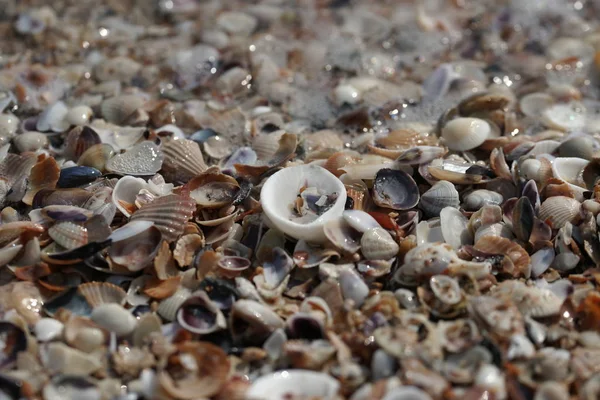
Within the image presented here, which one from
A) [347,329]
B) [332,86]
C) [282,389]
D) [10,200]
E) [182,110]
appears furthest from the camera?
[332,86]

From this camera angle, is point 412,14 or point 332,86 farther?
point 412,14

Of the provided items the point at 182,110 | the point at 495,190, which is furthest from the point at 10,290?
the point at 495,190

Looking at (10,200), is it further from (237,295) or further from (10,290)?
(237,295)

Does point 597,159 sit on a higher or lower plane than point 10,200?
higher

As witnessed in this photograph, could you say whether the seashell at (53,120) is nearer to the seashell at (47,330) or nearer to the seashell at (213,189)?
the seashell at (213,189)

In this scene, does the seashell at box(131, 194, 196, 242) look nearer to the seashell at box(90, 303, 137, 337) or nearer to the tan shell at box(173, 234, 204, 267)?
the tan shell at box(173, 234, 204, 267)

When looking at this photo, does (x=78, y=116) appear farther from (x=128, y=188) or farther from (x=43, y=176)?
(x=128, y=188)
